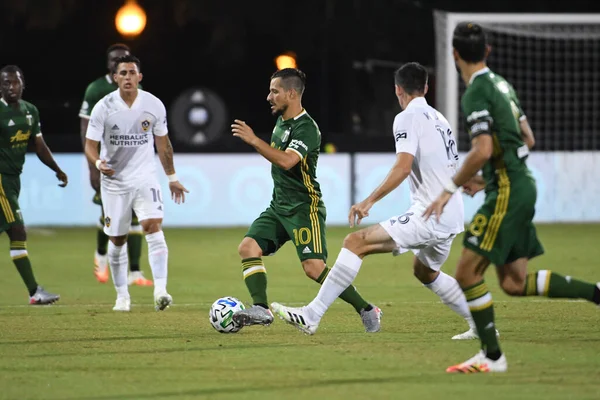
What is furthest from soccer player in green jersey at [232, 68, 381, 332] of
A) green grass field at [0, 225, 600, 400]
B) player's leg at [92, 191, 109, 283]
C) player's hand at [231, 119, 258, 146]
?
player's leg at [92, 191, 109, 283]

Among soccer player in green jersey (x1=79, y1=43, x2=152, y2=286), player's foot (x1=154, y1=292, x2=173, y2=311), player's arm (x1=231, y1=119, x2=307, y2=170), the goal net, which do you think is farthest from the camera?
the goal net

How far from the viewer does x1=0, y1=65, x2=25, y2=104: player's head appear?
37.2 ft

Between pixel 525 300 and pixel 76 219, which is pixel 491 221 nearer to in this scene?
pixel 525 300

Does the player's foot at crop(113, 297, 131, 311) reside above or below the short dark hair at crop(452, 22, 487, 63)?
below

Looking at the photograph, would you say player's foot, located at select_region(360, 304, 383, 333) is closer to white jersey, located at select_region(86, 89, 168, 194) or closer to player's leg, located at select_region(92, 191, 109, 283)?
white jersey, located at select_region(86, 89, 168, 194)

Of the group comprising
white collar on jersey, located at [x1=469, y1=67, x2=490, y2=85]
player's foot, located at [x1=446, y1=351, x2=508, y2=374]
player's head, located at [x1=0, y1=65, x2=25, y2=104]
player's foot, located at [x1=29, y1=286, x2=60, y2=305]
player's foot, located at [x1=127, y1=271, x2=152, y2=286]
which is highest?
white collar on jersey, located at [x1=469, y1=67, x2=490, y2=85]

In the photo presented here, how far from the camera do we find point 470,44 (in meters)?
6.91

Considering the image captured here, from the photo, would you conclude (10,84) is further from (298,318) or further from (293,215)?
(298,318)

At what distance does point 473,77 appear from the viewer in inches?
273

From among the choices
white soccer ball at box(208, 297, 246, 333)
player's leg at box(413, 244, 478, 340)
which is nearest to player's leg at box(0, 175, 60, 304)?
white soccer ball at box(208, 297, 246, 333)

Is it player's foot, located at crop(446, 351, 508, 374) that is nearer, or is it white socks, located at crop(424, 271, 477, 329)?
player's foot, located at crop(446, 351, 508, 374)

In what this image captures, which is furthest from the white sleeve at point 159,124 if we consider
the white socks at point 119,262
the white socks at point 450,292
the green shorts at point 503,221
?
the green shorts at point 503,221

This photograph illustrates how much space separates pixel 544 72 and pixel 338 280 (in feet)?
56.9

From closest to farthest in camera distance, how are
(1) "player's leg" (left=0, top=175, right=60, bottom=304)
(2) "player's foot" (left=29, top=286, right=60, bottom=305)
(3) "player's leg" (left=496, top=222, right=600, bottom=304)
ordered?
1. (3) "player's leg" (left=496, top=222, right=600, bottom=304)
2. (2) "player's foot" (left=29, top=286, right=60, bottom=305)
3. (1) "player's leg" (left=0, top=175, right=60, bottom=304)
